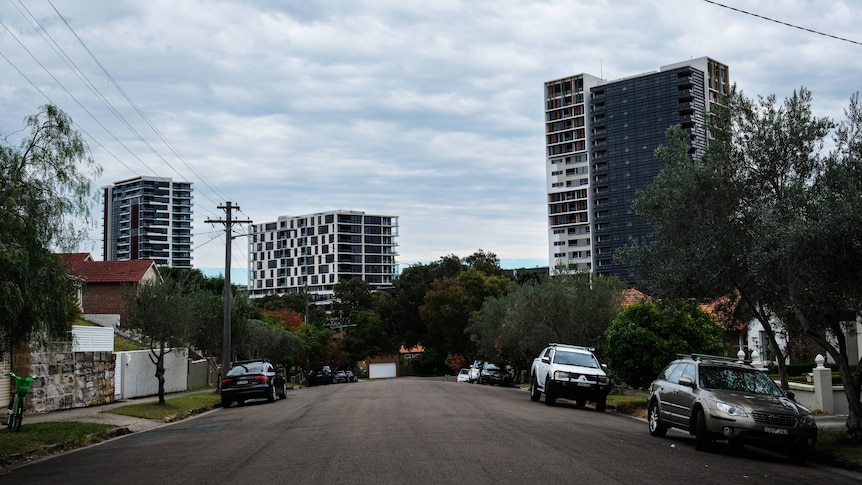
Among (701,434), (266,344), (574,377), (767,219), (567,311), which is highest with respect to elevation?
(767,219)

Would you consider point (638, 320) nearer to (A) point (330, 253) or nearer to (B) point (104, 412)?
(B) point (104, 412)

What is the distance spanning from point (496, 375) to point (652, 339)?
2638cm

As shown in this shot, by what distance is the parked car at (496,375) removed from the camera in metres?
51.8

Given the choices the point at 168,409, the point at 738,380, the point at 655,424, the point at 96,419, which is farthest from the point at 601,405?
the point at 96,419

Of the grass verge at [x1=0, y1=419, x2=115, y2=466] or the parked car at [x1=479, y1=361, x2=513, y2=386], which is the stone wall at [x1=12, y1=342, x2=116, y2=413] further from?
the parked car at [x1=479, y1=361, x2=513, y2=386]

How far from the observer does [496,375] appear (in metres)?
52.0

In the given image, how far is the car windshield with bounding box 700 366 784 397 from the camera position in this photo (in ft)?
50.9

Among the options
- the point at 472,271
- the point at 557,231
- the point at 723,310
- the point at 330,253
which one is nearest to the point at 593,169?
the point at 557,231

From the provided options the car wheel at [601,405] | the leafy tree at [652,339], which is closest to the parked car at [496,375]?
the leafy tree at [652,339]

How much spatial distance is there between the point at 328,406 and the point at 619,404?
30.1 ft

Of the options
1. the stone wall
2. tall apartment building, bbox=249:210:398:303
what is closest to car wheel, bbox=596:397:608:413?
the stone wall

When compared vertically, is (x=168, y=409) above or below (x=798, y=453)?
below

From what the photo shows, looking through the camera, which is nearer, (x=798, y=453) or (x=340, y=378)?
(x=798, y=453)

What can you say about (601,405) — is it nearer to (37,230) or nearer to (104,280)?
(37,230)
